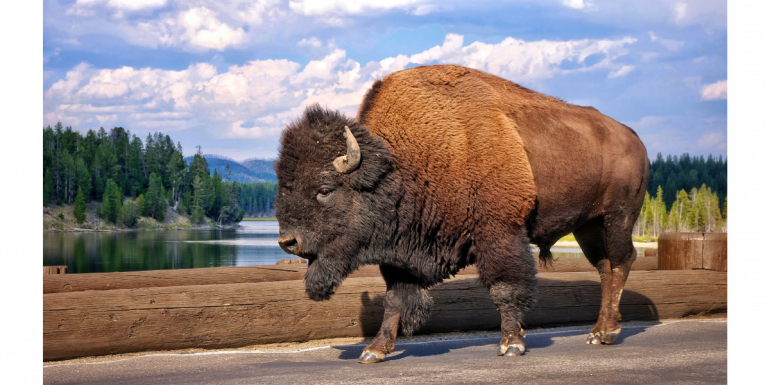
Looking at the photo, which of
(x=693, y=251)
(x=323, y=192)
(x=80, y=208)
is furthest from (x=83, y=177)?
(x=323, y=192)

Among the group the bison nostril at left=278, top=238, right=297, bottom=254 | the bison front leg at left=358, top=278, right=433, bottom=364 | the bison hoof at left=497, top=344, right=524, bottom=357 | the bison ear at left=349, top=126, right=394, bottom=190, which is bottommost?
the bison hoof at left=497, top=344, right=524, bottom=357

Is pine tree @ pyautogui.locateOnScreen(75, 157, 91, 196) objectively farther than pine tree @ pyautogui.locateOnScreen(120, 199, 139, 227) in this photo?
No

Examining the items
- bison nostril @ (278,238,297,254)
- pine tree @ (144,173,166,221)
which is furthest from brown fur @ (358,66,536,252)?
pine tree @ (144,173,166,221)

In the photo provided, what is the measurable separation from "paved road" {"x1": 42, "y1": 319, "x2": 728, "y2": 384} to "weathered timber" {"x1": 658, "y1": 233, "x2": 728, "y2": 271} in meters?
2.78

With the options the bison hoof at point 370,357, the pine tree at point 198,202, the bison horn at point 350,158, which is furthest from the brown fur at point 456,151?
the pine tree at point 198,202

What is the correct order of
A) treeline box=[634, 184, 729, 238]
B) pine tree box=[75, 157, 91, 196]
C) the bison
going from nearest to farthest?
1. the bison
2. treeline box=[634, 184, 729, 238]
3. pine tree box=[75, 157, 91, 196]

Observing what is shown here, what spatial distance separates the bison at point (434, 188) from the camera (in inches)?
188

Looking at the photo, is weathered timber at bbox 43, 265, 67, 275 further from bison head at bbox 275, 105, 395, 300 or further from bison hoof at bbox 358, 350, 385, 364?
bison hoof at bbox 358, 350, 385, 364

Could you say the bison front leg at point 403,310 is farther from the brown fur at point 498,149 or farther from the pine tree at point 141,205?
the pine tree at point 141,205

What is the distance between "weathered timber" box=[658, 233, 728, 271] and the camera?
830 cm

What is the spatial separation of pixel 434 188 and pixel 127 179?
127 meters

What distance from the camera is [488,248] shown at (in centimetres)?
501
